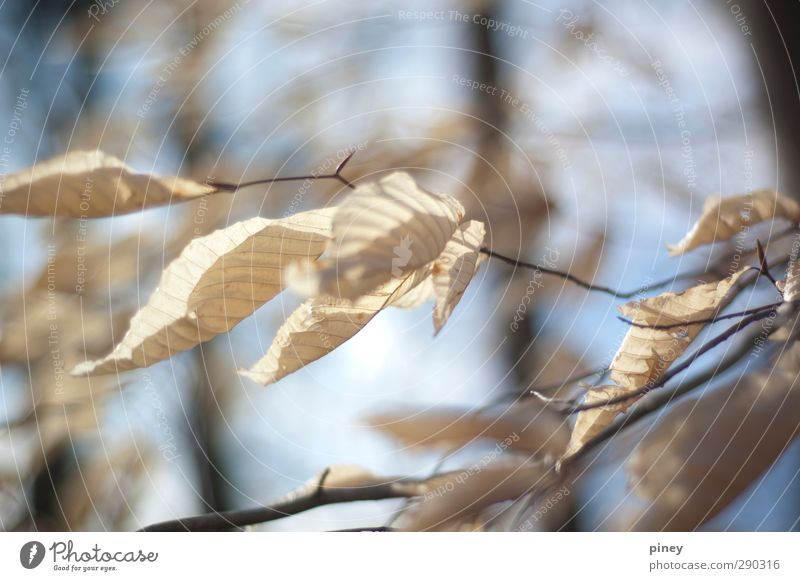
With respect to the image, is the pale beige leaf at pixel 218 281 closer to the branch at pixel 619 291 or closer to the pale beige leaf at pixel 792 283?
the branch at pixel 619 291

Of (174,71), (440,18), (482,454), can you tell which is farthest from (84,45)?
(482,454)

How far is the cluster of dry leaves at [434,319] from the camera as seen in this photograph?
0.23 m

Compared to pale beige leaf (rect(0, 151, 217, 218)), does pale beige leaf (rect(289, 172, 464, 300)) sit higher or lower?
lower

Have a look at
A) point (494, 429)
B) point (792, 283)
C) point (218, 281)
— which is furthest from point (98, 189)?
point (792, 283)

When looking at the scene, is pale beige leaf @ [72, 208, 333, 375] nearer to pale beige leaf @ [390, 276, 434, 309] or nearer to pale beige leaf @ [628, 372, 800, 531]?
pale beige leaf @ [390, 276, 434, 309]

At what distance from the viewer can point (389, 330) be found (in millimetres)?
375

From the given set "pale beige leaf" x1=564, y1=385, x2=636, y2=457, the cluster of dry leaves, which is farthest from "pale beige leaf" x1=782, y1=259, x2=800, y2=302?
"pale beige leaf" x1=564, y1=385, x2=636, y2=457

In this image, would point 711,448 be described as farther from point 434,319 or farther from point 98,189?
point 98,189

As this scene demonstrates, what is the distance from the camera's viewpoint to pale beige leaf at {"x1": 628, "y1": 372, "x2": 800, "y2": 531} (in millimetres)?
285

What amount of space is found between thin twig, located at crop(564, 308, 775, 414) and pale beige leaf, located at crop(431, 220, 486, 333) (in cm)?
9

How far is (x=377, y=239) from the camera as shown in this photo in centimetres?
22

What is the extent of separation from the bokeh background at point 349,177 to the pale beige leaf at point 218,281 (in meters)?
0.08

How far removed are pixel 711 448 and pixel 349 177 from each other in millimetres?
197
